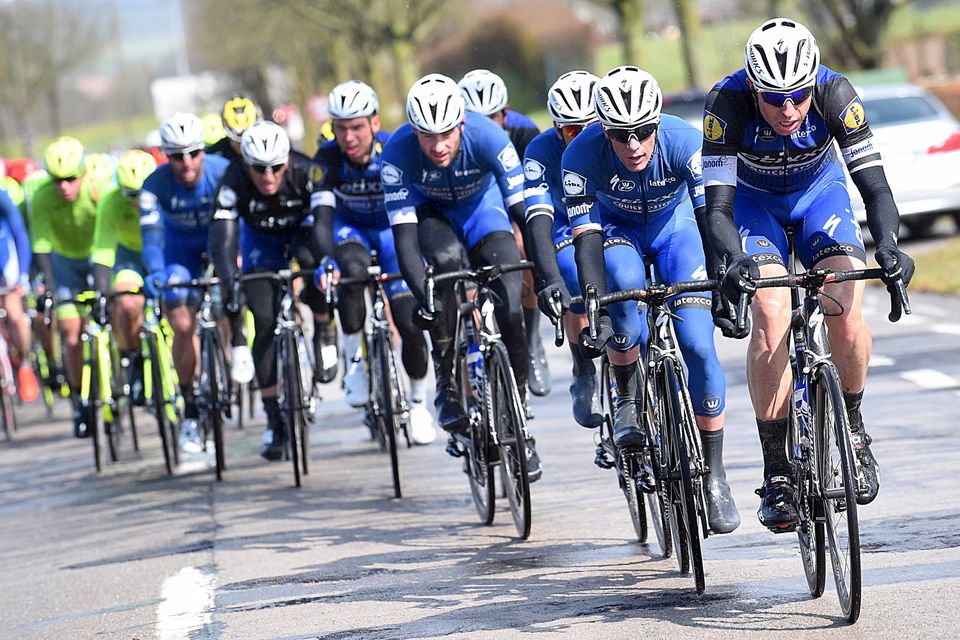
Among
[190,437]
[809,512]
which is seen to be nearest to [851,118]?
[809,512]

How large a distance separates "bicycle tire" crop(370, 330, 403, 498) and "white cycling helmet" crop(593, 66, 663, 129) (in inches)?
127

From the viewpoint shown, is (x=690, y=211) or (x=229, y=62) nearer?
(x=690, y=211)

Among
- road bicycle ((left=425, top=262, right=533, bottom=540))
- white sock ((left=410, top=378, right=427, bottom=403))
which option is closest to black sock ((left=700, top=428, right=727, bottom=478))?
road bicycle ((left=425, top=262, right=533, bottom=540))

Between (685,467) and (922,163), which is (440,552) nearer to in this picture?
(685,467)

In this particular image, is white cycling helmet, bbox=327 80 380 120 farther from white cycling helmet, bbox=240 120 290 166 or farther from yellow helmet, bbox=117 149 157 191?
yellow helmet, bbox=117 149 157 191

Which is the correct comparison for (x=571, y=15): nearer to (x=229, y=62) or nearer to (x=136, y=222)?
(x=229, y=62)

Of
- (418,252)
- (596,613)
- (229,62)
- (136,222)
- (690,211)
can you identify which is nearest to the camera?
(596,613)

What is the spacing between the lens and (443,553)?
8016 millimetres

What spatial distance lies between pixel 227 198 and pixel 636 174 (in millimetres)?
4397

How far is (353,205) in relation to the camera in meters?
11.0

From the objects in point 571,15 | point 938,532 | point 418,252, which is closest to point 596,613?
point 938,532

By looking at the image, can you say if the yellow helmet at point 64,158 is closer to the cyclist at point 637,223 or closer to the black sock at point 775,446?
the cyclist at point 637,223

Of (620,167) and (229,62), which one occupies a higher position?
(229,62)

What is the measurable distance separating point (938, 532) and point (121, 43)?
10722cm
